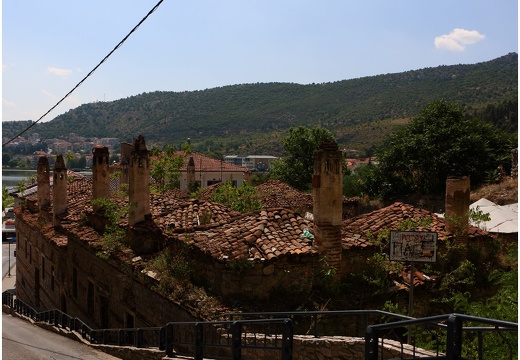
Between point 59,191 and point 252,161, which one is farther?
point 252,161

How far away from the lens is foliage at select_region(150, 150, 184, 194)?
91.4 feet

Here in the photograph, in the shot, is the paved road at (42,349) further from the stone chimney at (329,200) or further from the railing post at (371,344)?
the railing post at (371,344)

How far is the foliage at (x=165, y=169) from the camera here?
27.9 metres

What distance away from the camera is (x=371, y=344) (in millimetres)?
4906

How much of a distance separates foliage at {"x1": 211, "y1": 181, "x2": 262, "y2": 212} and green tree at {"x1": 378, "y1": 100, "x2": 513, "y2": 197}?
17232 mm

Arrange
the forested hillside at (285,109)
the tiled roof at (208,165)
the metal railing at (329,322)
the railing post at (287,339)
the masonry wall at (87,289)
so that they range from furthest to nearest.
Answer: the forested hillside at (285,109) → the tiled roof at (208,165) → the masonry wall at (87,289) → the metal railing at (329,322) → the railing post at (287,339)

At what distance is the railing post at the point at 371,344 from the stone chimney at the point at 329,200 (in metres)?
6.41

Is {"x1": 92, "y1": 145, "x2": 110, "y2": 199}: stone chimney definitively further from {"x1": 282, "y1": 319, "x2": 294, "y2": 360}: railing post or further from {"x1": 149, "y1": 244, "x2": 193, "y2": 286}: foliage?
{"x1": 282, "y1": 319, "x2": 294, "y2": 360}: railing post

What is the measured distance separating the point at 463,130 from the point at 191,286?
93.8 ft

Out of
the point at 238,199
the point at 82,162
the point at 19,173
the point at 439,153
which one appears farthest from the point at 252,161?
the point at 238,199

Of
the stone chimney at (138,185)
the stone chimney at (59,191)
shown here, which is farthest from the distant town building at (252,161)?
the stone chimney at (138,185)

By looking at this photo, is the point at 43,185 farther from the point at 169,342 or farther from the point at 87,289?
the point at 169,342

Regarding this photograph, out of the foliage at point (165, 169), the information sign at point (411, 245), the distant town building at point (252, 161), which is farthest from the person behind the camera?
the distant town building at point (252, 161)

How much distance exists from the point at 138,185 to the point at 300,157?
34832mm
